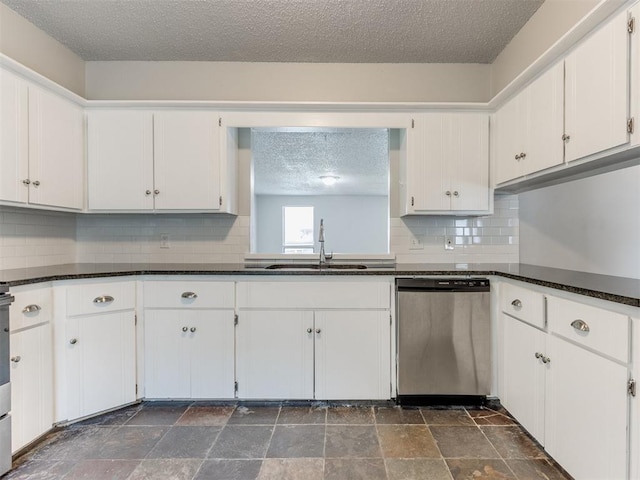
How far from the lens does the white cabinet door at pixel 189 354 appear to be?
2201mm

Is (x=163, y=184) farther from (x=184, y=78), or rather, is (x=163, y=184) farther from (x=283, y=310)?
(x=283, y=310)

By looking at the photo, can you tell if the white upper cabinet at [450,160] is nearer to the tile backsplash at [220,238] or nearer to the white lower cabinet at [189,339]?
the tile backsplash at [220,238]

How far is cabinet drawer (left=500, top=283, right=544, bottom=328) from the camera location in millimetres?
1709

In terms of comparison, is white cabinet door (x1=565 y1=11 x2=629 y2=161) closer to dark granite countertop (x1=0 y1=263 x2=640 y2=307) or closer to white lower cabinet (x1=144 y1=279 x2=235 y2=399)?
dark granite countertop (x1=0 y1=263 x2=640 y2=307)

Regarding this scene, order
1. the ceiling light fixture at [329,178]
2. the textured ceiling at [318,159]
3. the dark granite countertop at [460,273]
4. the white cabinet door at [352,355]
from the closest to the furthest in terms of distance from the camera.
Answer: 1. the dark granite countertop at [460,273]
2. the white cabinet door at [352,355]
3. the textured ceiling at [318,159]
4. the ceiling light fixture at [329,178]

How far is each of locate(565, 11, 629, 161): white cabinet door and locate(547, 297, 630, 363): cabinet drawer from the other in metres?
0.71

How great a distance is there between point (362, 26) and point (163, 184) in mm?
1760

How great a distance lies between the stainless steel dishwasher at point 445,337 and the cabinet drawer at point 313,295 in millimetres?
161

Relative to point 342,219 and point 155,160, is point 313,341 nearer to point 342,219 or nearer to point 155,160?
point 155,160

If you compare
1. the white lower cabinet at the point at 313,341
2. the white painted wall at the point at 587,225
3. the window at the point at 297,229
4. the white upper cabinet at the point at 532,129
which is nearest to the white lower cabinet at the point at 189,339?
the white lower cabinet at the point at 313,341

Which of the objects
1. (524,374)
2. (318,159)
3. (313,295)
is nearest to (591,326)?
(524,374)

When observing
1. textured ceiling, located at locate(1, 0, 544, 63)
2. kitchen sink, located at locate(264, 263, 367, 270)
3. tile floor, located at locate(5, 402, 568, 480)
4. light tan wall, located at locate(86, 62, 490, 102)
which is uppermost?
textured ceiling, located at locate(1, 0, 544, 63)

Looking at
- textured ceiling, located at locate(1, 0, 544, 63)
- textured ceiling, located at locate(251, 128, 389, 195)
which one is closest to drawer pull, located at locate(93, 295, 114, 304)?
textured ceiling, located at locate(251, 128, 389, 195)

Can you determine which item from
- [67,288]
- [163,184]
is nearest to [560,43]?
[163,184]
